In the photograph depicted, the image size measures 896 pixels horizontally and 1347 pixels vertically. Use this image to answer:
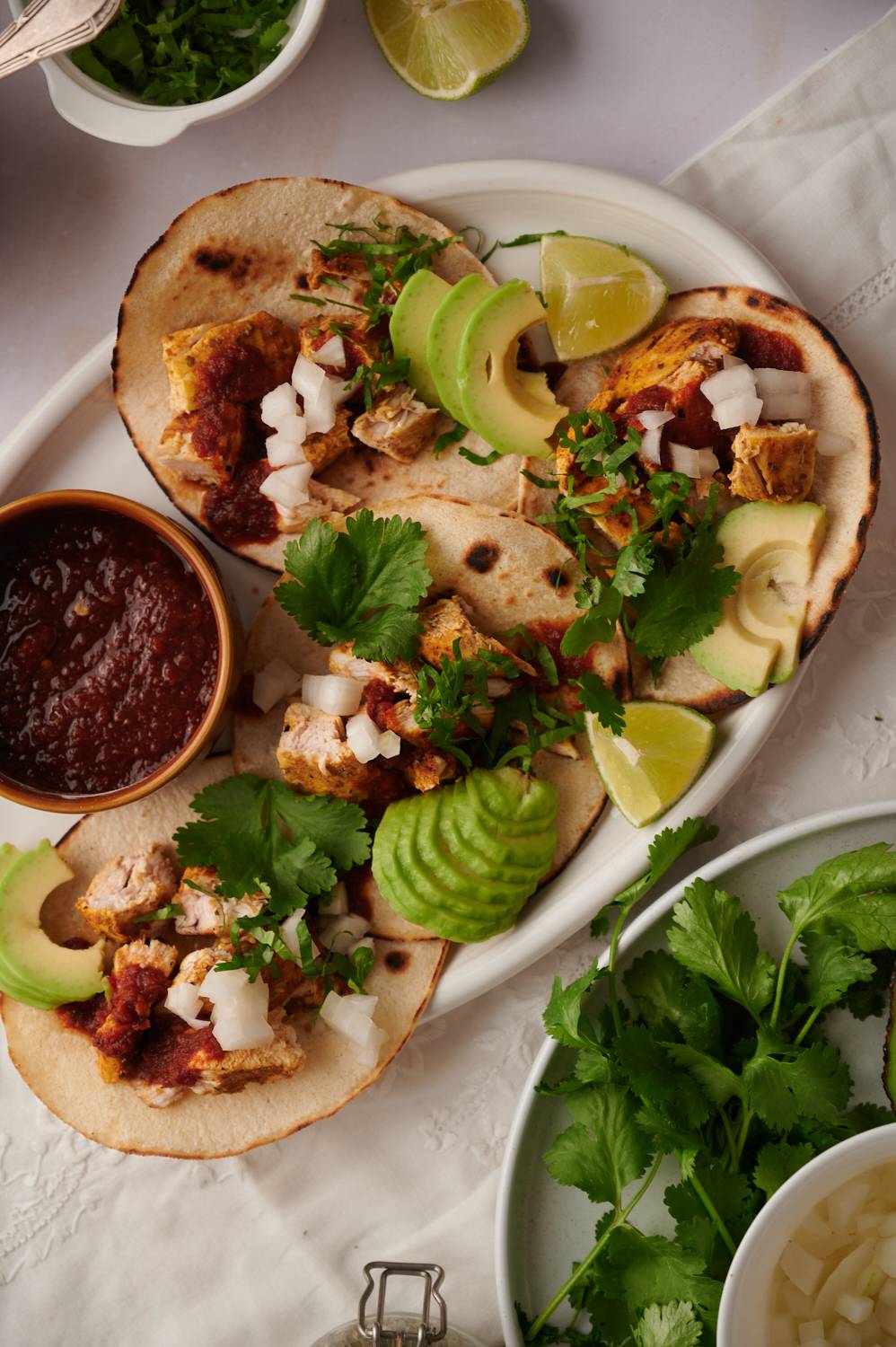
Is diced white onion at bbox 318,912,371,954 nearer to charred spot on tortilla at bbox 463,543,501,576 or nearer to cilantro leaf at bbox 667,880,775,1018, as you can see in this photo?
cilantro leaf at bbox 667,880,775,1018

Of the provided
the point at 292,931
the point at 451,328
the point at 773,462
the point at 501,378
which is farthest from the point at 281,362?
the point at 292,931

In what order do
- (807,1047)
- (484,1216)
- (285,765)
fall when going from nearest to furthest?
(807,1047)
(285,765)
(484,1216)

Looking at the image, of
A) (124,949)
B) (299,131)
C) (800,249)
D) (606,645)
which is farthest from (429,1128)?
(299,131)

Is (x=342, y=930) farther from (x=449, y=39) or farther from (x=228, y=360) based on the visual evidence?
(x=449, y=39)

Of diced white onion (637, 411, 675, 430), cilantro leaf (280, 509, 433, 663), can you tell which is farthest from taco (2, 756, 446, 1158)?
diced white onion (637, 411, 675, 430)

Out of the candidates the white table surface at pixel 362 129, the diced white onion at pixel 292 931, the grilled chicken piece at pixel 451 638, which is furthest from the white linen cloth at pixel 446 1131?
the grilled chicken piece at pixel 451 638

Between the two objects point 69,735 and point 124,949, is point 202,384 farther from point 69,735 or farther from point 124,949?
point 124,949
